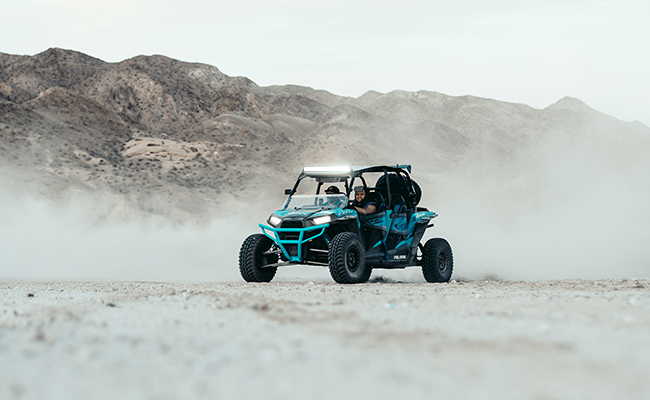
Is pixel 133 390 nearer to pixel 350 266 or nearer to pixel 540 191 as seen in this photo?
pixel 350 266

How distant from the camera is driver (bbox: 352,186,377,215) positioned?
1353cm

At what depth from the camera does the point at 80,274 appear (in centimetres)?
2181

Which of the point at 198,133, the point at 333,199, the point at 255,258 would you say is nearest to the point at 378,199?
the point at 333,199

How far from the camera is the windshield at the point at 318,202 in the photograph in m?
13.3

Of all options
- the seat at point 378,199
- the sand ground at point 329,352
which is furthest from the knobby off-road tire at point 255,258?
the sand ground at point 329,352

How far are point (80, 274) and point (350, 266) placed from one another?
12.5 meters

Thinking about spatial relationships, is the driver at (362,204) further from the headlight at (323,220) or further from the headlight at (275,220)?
the headlight at (275,220)

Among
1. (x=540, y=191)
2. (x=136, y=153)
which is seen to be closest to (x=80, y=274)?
(x=540, y=191)

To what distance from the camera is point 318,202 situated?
13555 millimetres

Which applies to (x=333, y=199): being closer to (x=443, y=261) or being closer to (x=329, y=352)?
(x=443, y=261)

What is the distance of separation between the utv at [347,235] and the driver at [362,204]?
11 centimetres

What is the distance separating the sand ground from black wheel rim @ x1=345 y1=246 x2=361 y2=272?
5.36 m

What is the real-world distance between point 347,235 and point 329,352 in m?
7.78

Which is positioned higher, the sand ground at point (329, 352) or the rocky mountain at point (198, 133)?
the rocky mountain at point (198, 133)
